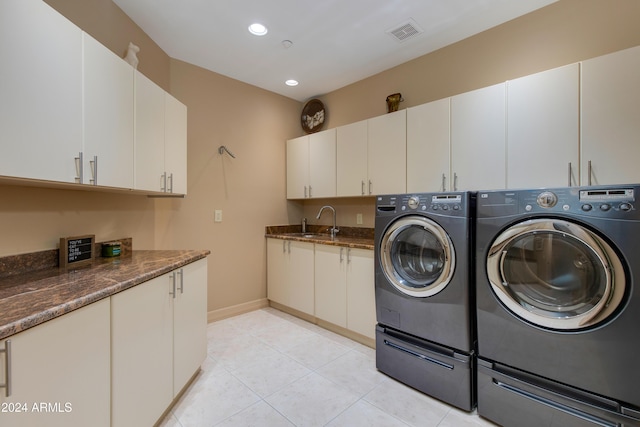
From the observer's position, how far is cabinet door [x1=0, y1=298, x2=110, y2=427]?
790mm

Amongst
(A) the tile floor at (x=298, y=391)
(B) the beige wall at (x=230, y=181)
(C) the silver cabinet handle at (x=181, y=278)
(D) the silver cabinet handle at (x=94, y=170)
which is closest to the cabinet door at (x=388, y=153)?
(B) the beige wall at (x=230, y=181)

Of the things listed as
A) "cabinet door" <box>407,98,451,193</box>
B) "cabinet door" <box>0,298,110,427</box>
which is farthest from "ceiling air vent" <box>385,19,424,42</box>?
"cabinet door" <box>0,298,110,427</box>

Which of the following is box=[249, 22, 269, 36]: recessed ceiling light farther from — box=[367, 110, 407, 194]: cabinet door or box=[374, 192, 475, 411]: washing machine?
box=[374, 192, 475, 411]: washing machine

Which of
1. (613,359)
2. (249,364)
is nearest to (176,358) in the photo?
(249,364)

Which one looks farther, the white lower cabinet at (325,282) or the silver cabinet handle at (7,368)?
the white lower cabinet at (325,282)

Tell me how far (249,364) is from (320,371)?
1.79 feet

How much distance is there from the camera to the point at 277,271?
10.6ft

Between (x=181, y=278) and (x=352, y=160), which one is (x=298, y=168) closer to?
(x=352, y=160)

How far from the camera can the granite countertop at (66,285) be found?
85 cm

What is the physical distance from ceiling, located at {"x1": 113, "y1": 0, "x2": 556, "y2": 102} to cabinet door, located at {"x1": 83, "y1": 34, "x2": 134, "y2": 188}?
2.74 feet

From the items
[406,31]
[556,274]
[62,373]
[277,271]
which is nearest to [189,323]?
[62,373]

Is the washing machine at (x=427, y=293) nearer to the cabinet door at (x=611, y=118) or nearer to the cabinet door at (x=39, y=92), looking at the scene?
the cabinet door at (x=611, y=118)

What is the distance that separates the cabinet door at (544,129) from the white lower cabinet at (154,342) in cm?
220

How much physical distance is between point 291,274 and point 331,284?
0.58 m
